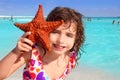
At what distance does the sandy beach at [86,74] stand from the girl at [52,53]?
2.33m

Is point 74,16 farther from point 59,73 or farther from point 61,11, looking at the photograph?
point 59,73

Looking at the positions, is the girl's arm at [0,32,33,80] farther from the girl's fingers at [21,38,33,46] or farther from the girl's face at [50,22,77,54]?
the girl's face at [50,22,77,54]

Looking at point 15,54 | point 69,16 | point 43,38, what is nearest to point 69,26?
point 69,16

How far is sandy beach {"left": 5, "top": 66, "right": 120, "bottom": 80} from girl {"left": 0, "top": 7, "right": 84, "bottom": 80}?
7.64ft

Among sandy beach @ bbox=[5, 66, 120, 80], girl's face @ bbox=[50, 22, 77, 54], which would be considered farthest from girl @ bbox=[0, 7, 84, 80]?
sandy beach @ bbox=[5, 66, 120, 80]

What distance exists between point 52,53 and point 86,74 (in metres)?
3.21

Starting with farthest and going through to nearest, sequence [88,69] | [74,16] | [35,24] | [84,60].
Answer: [84,60] → [88,69] → [74,16] → [35,24]

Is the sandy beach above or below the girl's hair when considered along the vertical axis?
below

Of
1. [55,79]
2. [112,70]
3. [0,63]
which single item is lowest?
[112,70]

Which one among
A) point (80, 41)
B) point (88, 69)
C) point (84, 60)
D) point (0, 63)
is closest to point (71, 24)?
point (80, 41)

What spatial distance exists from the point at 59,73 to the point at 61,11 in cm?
51

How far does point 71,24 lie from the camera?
288 centimetres

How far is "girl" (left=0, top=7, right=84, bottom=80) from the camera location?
8.43 ft

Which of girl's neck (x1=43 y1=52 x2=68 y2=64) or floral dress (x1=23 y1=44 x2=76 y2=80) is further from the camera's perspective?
girl's neck (x1=43 y1=52 x2=68 y2=64)
